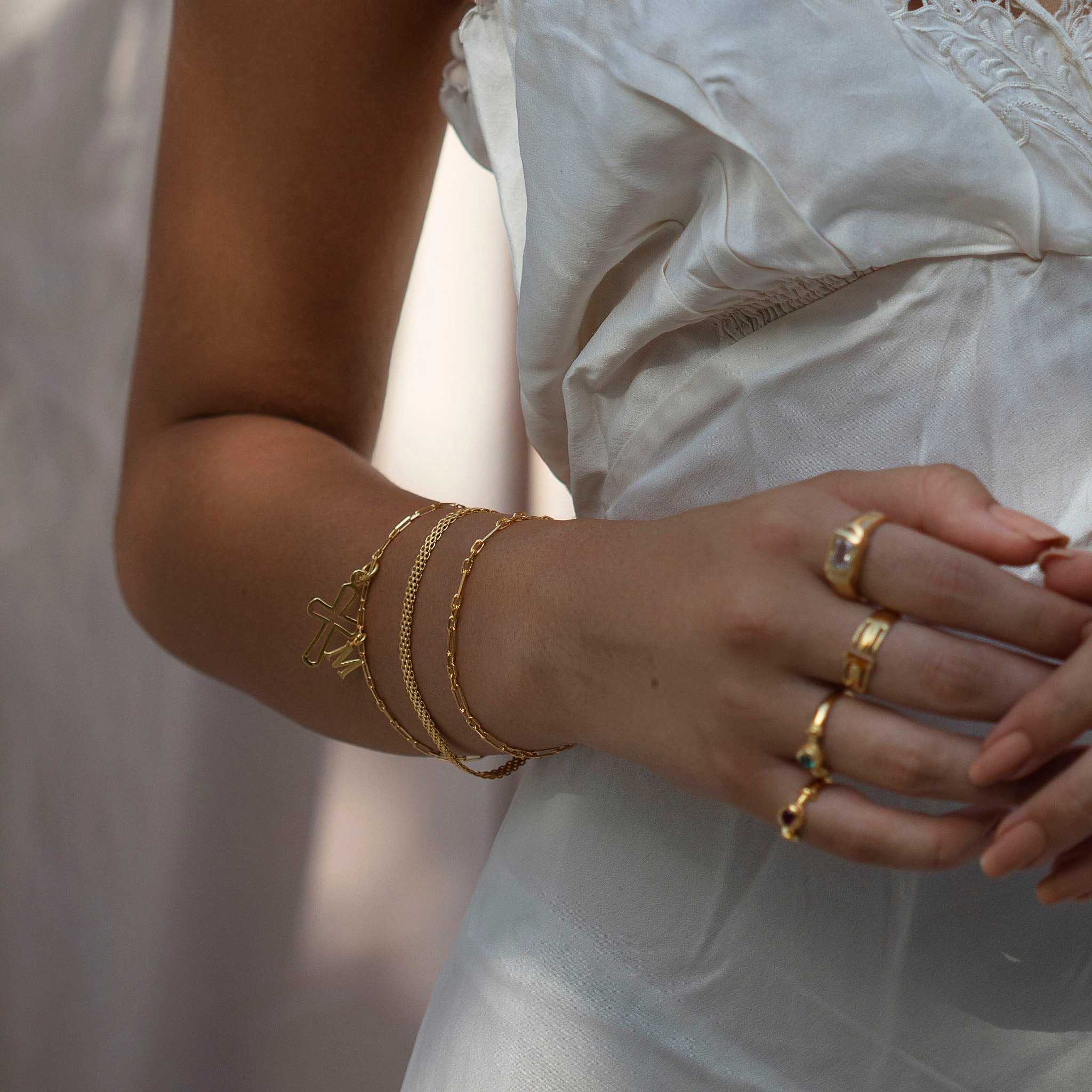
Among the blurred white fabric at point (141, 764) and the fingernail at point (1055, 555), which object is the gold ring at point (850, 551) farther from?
the blurred white fabric at point (141, 764)

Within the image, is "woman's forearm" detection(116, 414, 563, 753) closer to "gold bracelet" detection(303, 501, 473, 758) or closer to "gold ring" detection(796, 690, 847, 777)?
"gold bracelet" detection(303, 501, 473, 758)

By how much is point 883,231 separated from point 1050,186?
0.09 m

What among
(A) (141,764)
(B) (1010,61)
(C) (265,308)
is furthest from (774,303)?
(A) (141,764)

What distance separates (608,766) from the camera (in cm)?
62

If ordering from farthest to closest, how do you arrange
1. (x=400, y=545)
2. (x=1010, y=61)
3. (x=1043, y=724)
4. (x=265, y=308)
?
(x=265, y=308) < (x=400, y=545) < (x=1010, y=61) < (x=1043, y=724)

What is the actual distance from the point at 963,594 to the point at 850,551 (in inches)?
1.9

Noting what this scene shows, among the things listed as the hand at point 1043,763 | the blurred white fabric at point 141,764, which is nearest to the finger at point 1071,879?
the hand at point 1043,763

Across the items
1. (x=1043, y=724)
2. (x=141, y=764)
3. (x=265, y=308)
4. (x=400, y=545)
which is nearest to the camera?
(x=1043, y=724)

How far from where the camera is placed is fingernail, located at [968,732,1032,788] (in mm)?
388

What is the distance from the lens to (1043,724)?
39 cm

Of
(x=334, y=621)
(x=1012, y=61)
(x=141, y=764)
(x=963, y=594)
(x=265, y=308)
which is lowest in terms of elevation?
(x=141, y=764)

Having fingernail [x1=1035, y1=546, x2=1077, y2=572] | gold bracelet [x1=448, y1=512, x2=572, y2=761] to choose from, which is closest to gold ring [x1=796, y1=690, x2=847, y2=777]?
fingernail [x1=1035, y1=546, x2=1077, y2=572]

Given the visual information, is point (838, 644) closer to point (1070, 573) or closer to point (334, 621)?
point (1070, 573)

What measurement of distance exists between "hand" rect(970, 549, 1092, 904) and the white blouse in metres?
0.17
